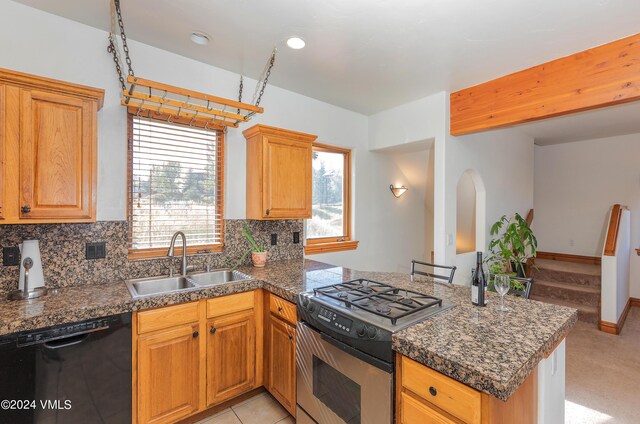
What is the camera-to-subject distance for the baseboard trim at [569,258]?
5200mm

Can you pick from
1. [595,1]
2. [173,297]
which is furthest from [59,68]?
[595,1]

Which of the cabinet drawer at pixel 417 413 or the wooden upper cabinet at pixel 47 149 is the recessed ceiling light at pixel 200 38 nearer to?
the wooden upper cabinet at pixel 47 149

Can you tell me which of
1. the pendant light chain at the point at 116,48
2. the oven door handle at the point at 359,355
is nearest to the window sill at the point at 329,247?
the oven door handle at the point at 359,355

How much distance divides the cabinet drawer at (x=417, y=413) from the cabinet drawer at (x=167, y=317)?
136 centimetres

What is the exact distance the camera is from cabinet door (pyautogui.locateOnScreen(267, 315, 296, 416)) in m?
2.00

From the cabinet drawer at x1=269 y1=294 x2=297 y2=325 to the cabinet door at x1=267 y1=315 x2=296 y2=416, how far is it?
0.13 feet

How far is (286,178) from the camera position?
9.12 feet

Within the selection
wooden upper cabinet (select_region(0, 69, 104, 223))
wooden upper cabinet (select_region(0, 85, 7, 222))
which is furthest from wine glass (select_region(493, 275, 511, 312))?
wooden upper cabinet (select_region(0, 85, 7, 222))

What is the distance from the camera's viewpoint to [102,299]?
1.76 metres

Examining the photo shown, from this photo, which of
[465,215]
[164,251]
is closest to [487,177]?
[465,215]

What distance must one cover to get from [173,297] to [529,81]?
331 centimetres

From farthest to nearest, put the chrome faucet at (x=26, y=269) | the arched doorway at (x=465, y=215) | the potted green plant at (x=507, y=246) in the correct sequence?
the arched doorway at (x=465, y=215), the potted green plant at (x=507, y=246), the chrome faucet at (x=26, y=269)

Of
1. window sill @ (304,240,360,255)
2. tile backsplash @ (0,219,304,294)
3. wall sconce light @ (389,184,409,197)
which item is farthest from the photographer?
wall sconce light @ (389,184,409,197)

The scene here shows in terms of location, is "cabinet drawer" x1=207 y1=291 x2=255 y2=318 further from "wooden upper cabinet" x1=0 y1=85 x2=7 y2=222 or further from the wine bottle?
the wine bottle
